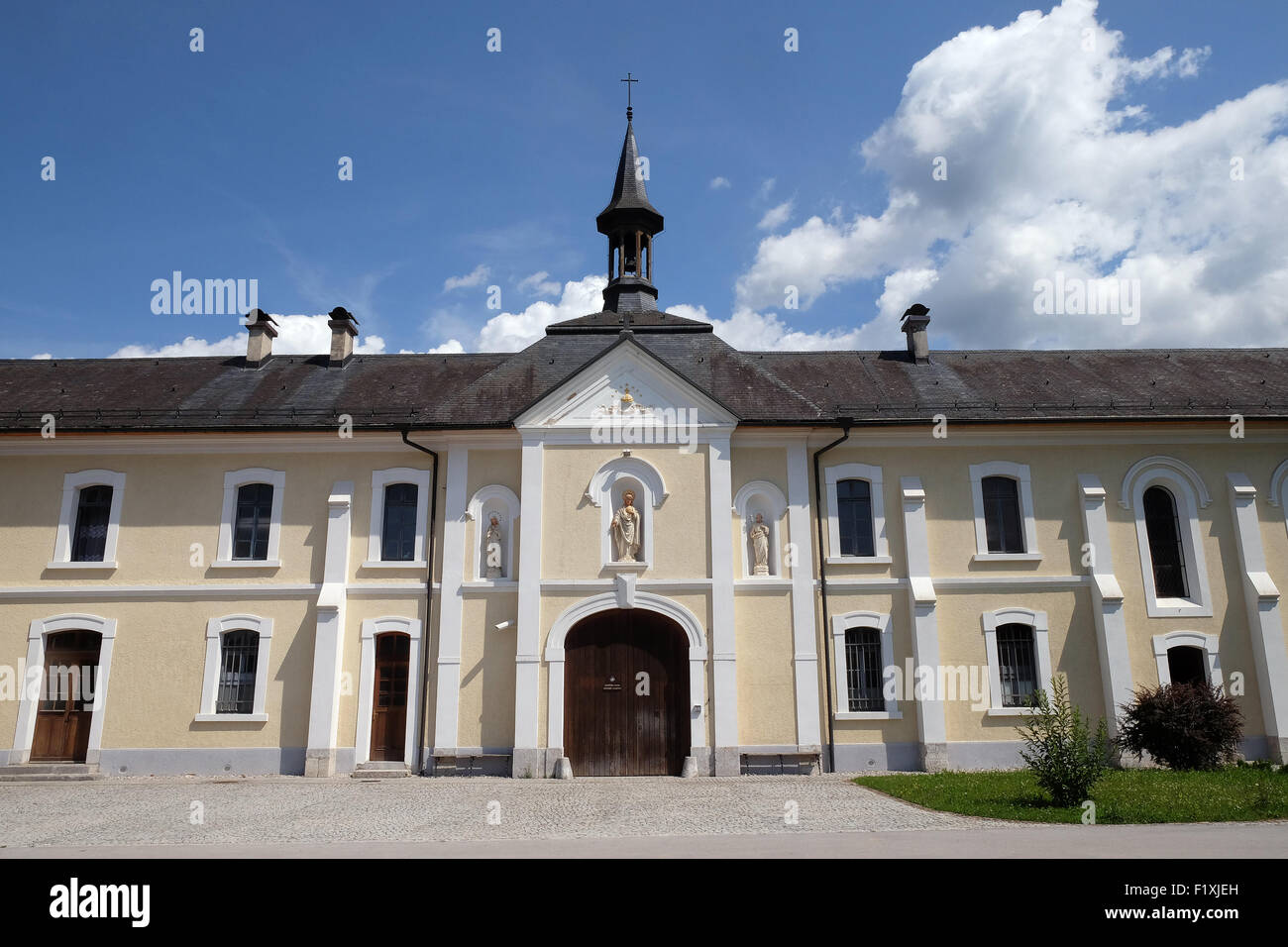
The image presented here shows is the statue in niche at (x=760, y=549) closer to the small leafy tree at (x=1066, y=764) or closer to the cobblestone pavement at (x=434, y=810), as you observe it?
the cobblestone pavement at (x=434, y=810)

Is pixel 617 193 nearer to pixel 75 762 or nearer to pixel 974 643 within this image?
pixel 974 643

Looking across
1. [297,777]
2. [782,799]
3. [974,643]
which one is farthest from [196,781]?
[974,643]

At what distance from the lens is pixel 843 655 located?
59.8 feet

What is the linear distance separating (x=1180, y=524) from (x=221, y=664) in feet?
69.9

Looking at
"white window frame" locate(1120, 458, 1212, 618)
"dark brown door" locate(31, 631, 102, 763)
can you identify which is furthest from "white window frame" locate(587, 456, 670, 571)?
"dark brown door" locate(31, 631, 102, 763)

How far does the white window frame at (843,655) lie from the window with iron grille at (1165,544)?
616cm

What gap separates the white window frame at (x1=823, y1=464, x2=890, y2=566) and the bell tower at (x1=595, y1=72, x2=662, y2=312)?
728cm

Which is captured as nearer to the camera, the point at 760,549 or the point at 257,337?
the point at 760,549

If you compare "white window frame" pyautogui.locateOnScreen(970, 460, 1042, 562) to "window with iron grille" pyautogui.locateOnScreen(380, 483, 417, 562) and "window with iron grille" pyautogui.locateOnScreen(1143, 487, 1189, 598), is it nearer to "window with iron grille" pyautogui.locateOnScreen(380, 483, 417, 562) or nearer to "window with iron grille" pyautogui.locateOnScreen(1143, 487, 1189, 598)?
"window with iron grille" pyautogui.locateOnScreen(1143, 487, 1189, 598)

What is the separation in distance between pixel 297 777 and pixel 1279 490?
22.1m

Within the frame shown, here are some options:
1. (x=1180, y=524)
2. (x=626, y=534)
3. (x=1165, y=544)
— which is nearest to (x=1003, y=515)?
(x=1165, y=544)

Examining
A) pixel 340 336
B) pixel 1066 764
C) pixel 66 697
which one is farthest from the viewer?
pixel 340 336

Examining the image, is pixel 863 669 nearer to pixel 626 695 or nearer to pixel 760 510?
pixel 760 510

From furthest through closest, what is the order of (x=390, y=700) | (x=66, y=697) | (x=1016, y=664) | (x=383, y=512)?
(x=383, y=512), (x=1016, y=664), (x=66, y=697), (x=390, y=700)
